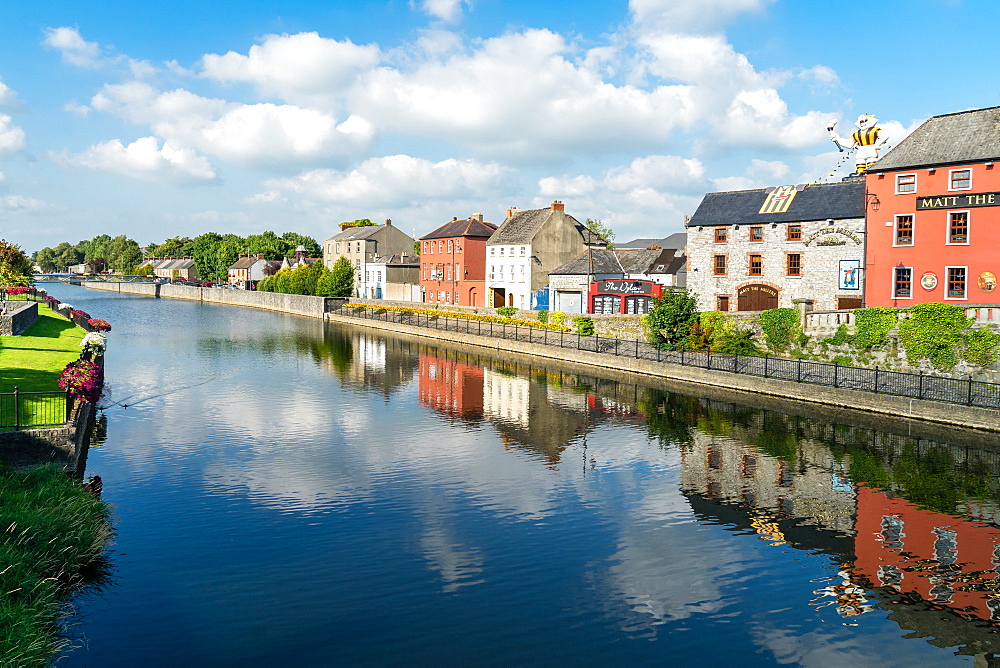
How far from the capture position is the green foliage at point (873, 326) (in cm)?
3975

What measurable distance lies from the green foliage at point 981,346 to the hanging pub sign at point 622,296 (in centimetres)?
2903

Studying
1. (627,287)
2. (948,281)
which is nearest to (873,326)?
(948,281)

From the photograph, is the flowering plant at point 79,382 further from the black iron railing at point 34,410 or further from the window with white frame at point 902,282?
the window with white frame at point 902,282

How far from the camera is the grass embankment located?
470 inches

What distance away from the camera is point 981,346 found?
118 feet

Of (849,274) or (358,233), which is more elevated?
(358,233)

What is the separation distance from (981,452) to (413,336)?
53769 mm

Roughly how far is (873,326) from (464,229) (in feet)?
187

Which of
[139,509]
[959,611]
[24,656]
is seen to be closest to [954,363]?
[959,611]

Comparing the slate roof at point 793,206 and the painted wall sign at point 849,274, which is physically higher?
the slate roof at point 793,206

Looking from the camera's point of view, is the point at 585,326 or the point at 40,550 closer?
the point at 40,550

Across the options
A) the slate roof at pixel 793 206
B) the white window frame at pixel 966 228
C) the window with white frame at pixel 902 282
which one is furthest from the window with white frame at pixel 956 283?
the slate roof at pixel 793 206

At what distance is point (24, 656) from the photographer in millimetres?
11242

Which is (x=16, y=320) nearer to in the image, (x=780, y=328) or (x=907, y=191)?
(x=780, y=328)
